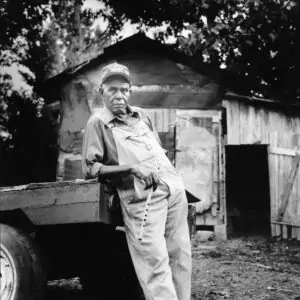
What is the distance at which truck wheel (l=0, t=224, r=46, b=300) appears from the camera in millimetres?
2990

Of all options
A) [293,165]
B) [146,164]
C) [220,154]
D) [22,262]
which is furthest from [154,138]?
[293,165]

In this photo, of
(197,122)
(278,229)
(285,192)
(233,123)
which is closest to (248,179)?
(285,192)

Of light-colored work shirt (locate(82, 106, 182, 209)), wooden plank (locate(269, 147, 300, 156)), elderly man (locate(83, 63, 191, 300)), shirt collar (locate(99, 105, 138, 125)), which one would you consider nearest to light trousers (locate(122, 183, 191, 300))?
elderly man (locate(83, 63, 191, 300))

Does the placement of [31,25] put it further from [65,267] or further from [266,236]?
[65,267]

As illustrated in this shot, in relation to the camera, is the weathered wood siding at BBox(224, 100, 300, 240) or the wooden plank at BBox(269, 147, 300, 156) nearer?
the weathered wood siding at BBox(224, 100, 300, 240)

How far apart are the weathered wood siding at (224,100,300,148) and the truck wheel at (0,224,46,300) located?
286 inches

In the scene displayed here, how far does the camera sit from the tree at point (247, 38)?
10773 millimetres

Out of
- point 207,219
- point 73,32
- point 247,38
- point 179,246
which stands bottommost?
point 207,219

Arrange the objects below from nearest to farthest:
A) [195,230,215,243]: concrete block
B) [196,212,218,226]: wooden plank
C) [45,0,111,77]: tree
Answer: [195,230,215,243]: concrete block → [196,212,218,226]: wooden plank → [45,0,111,77]: tree

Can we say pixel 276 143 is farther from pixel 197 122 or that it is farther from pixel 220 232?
pixel 220 232

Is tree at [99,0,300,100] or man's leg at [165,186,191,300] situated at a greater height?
tree at [99,0,300,100]

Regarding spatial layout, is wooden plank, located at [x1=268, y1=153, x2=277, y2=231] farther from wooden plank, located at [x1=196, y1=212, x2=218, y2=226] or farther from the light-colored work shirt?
the light-colored work shirt

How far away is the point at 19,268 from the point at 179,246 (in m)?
1.15

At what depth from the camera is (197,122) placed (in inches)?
386
